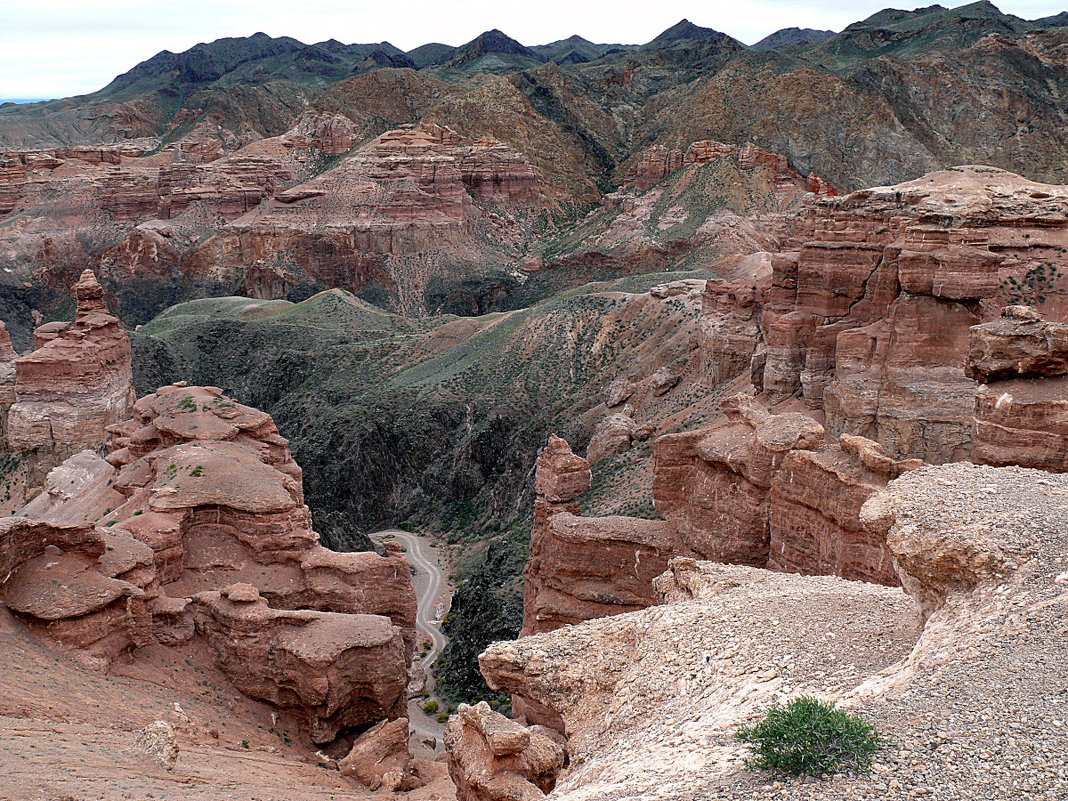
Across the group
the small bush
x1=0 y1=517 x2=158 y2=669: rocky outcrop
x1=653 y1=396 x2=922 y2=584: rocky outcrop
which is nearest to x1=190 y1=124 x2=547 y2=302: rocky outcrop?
x1=653 y1=396 x2=922 y2=584: rocky outcrop

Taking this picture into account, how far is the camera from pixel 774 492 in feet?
80.8

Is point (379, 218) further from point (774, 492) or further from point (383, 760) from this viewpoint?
point (774, 492)

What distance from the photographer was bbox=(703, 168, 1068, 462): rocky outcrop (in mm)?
32031

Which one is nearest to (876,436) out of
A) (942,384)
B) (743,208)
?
(942,384)

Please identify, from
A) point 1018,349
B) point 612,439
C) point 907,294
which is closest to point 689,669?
point 1018,349

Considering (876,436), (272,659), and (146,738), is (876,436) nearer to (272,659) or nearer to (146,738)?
(272,659)

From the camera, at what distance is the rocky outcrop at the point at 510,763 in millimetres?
14133

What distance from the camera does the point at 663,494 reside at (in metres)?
30.2

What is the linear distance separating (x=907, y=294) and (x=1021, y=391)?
11.9 meters

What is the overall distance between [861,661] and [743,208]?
10416 cm

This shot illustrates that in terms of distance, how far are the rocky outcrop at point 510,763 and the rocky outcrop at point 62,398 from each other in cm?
4351

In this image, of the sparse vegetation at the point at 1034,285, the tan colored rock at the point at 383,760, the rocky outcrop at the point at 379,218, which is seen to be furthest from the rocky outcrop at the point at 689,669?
the rocky outcrop at the point at 379,218

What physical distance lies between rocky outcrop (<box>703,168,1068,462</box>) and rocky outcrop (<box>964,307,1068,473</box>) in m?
7.55

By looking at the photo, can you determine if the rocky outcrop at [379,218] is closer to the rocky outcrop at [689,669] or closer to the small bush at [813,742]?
the rocky outcrop at [689,669]
